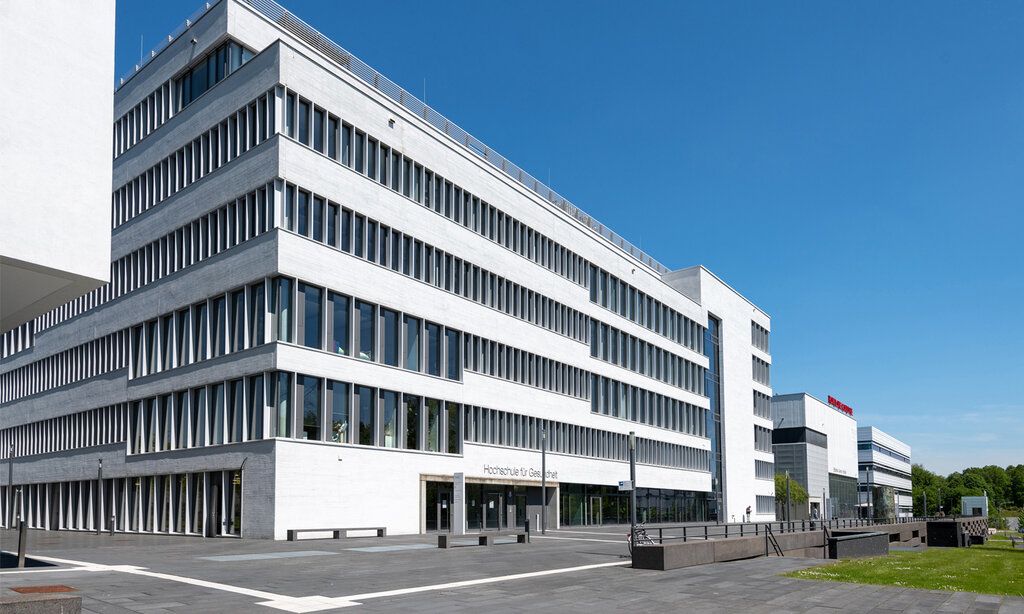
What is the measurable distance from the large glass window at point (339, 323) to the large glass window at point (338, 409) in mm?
1719

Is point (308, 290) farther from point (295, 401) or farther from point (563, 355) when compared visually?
point (563, 355)

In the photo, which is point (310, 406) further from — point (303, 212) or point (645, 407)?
point (645, 407)

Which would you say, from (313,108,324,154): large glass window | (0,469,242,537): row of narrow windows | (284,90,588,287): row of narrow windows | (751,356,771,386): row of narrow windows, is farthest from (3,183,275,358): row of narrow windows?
(751,356,771,386): row of narrow windows

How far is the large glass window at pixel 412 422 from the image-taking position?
160 feet

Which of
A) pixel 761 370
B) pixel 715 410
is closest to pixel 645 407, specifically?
pixel 715 410

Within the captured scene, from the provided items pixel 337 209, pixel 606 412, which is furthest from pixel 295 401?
pixel 606 412

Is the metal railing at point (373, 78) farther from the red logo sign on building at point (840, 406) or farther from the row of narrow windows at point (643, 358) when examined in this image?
the red logo sign on building at point (840, 406)

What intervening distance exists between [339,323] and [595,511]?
107ft

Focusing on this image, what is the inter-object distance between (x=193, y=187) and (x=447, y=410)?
1838 cm

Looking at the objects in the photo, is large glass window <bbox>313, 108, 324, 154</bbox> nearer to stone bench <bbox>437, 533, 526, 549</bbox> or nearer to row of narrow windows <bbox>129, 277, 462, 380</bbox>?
row of narrow windows <bbox>129, 277, 462, 380</bbox>

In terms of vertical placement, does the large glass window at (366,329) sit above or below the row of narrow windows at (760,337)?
below

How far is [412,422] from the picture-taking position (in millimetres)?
49219

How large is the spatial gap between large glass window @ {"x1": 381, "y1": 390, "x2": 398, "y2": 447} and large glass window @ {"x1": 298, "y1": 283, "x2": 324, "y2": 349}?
18.5ft

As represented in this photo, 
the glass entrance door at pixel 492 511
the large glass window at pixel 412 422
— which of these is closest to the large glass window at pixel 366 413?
the large glass window at pixel 412 422
